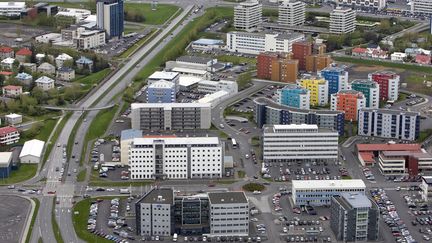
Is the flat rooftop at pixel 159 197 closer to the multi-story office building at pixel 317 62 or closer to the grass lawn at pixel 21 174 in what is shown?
the grass lawn at pixel 21 174

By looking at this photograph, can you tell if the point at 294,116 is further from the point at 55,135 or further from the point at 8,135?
the point at 8,135

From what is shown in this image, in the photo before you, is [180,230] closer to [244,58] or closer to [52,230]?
[52,230]

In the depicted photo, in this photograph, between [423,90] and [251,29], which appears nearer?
[423,90]

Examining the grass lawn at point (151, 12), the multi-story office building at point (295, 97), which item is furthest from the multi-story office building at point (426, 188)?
A: the grass lawn at point (151, 12)

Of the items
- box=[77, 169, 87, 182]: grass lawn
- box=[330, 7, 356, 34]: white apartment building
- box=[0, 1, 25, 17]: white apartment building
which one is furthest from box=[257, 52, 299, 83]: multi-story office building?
box=[0, 1, 25, 17]: white apartment building

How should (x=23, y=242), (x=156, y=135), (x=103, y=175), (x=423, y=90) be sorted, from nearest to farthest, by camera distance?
(x=23, y=242) < (x=103, y=175) < (x=156, y=135) < (x=423, y=90)

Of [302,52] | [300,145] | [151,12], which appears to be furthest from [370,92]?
[151,12]

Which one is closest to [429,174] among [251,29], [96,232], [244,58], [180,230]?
[180,230]
